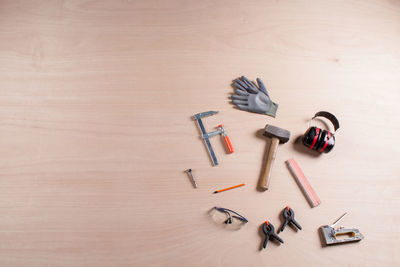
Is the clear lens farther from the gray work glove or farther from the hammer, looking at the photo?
the gray work glove

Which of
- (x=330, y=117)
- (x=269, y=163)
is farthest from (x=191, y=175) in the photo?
(x=330, y=117)

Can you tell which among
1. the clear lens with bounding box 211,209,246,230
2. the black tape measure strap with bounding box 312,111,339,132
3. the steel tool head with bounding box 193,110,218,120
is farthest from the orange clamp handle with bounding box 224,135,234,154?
the black tape measure strap with bounding box 312,111,339,132

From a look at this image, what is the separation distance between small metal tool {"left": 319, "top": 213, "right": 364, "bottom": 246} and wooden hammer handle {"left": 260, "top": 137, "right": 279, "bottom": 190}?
22 cm

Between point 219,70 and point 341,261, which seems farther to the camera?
point 219,70

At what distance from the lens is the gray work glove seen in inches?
35.9

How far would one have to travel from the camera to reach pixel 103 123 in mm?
889

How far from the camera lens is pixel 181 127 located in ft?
2.91

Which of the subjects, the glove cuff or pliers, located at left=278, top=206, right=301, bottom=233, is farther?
the glove cuff

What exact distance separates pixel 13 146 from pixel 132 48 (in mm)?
558

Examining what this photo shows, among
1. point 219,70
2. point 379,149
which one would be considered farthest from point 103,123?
point 379,149

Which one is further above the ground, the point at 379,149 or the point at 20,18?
the point at 20,18

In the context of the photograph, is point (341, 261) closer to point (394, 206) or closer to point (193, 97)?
point (394, 206)

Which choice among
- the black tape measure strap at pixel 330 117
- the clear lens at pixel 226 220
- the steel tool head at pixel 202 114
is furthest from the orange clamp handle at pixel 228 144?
the black tape measure strap at pixel 330 117

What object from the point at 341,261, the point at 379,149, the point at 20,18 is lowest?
the point at 341,261
